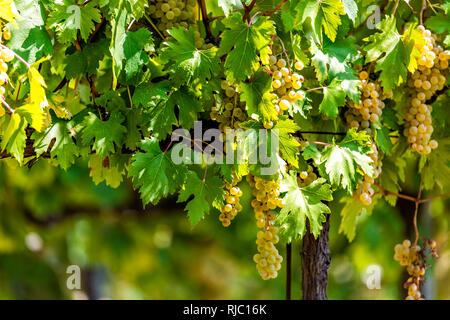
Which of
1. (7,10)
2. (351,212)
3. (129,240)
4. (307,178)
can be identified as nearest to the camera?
(7,10)

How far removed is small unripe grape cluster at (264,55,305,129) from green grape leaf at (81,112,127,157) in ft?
1.24

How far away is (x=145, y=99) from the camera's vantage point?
1433mm

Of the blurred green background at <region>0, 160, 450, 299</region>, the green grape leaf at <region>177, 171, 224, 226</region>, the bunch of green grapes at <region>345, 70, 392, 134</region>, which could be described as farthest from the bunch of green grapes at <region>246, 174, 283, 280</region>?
the blurred green background at <region>0, 160, 450, 299</region>

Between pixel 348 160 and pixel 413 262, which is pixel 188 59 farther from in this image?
pixel 413 262

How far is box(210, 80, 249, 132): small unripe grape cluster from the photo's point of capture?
1.47m

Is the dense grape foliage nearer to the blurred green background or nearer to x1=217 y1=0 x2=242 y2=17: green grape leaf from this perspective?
x1=217 y1=0 x2=242 y2=17: green grape leaf

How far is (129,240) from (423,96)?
3.67m

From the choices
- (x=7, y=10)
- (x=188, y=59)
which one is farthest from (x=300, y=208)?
(x=7, y=10)

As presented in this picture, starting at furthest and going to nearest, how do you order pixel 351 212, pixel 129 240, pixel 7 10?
pixel 129 240 → pixel 351 212 → pixel 7 10

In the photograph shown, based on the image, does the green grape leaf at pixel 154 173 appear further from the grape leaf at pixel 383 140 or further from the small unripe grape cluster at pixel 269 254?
Result: the grape leaf at pixel 383 140

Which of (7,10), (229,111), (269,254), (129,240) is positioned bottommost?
(269,254)

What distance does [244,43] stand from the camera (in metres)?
1.33

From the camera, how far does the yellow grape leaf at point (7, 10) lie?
4.15 ft
